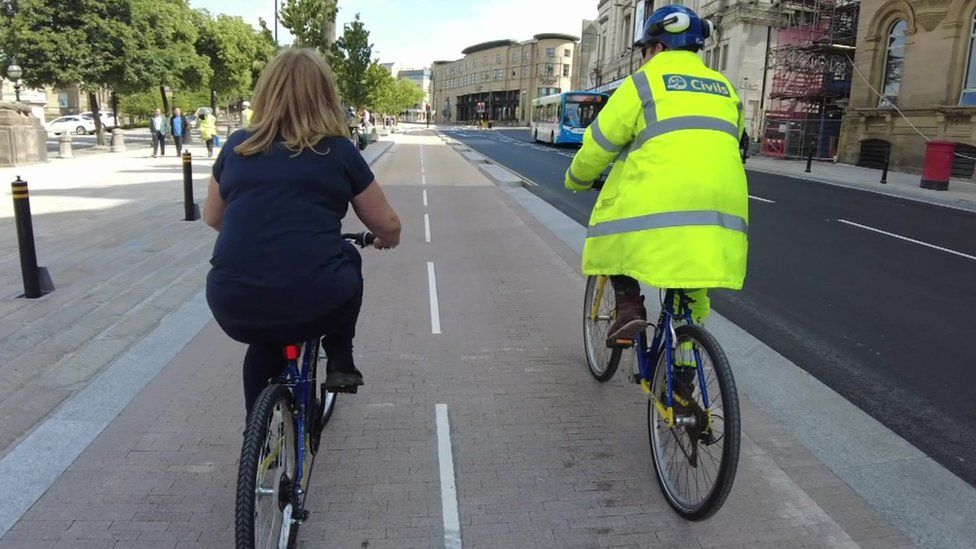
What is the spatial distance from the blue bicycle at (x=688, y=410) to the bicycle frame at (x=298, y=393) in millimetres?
1587

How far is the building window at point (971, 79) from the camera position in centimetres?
2389

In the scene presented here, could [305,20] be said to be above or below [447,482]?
above

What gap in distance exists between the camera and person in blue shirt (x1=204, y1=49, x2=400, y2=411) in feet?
7.84

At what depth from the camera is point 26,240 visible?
623 cm

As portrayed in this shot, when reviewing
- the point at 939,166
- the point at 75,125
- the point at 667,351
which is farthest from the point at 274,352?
the point at 75,125

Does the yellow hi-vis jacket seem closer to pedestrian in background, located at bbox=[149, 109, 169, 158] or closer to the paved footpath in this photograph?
the paved footpath

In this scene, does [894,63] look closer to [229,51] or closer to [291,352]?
[291,352]

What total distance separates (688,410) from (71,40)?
90.0 ft

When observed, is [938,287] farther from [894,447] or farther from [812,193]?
[812,193]

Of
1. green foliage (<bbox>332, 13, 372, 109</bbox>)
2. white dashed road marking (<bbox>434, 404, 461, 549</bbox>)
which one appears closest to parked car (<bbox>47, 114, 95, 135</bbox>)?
green foliage (<bbox>332, 13, 372, 109</bbox>)

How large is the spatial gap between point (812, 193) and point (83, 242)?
16603 millimetres

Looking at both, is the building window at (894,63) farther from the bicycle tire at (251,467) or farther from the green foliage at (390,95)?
the green foliage at (390,95)

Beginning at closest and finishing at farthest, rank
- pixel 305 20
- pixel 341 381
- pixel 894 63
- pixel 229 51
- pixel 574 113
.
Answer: pixel 341 381 < pixel 894 63 < pixel 305 20 < pixel 229 51 < pixel 574 113

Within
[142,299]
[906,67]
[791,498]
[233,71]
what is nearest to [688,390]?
[791,498]
